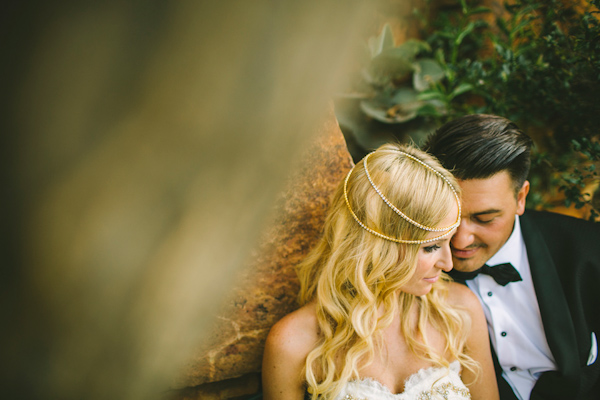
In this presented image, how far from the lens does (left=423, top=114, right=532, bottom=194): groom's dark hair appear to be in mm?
1989

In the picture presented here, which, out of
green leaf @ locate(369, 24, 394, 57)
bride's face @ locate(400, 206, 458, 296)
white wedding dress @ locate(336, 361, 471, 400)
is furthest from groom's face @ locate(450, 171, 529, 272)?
green leaf @ locate(369, 24, 394, 57)

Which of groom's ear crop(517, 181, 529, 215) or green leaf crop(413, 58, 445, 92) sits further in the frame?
green leaf crop(413, 58, 445, 92)

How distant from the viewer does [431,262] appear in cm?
166

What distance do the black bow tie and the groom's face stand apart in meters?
0.07

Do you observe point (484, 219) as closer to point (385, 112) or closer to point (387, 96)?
point (385, 112)

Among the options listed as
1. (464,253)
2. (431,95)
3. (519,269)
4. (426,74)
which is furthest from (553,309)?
(426,74)

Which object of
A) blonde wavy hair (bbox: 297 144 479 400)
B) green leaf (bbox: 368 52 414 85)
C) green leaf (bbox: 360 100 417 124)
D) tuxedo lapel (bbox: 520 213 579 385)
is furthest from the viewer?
green leaf (bbox: 368 52 414 85)

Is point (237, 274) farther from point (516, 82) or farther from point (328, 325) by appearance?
point (516, 82)

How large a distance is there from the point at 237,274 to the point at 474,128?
152cm

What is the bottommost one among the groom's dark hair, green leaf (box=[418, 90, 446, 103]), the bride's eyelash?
the bride's eyelash

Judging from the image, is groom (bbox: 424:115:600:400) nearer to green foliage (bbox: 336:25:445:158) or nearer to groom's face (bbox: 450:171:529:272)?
groom's face (bbox: 450:171:529:272)

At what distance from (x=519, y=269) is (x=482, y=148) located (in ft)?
2.76

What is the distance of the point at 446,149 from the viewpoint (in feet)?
6.84

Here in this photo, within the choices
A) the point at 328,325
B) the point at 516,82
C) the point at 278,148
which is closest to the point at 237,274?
the point at 328,325
